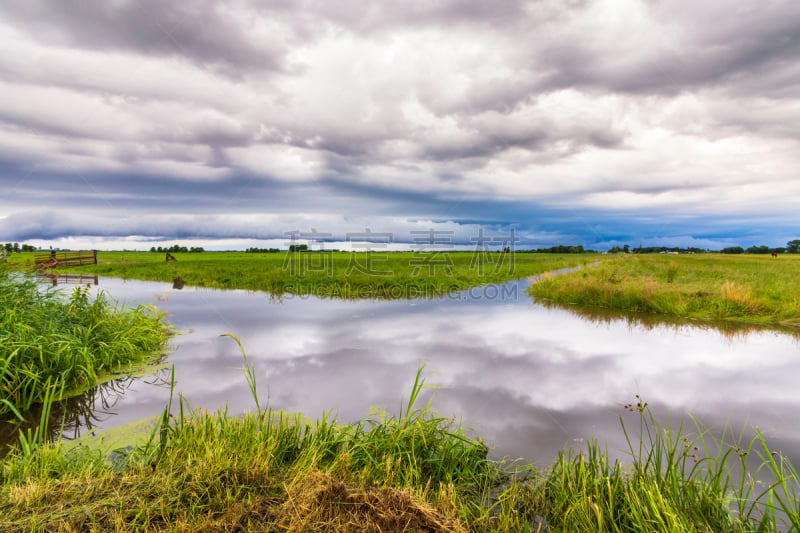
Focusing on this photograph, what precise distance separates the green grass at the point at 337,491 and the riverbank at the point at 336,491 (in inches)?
0.4

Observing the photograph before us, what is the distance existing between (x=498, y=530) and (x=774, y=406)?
6.55 meters

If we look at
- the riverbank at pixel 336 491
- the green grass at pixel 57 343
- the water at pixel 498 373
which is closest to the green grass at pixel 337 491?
the riverbank at pixel 336 491

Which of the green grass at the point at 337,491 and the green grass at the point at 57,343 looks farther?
the green grass at the point at 57,343

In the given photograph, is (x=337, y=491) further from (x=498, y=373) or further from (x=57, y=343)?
(x=57, y=343)

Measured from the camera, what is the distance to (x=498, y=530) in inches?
111

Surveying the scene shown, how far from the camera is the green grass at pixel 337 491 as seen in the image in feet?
8.51

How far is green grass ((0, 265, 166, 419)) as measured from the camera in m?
5.45

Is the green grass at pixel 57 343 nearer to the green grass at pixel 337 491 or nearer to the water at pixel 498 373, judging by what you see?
the water at pixel 498 373

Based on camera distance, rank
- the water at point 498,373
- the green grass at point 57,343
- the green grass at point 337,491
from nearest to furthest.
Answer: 1. the green grass at point 337,491
2. the green grass at point 57,343
3. the water at point 498,373

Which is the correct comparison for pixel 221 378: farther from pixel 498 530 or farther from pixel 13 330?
pixel 498 530

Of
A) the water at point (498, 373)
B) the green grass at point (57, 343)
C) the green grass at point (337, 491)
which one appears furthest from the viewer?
the water at point (498, 373)

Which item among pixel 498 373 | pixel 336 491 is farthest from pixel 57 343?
pixel 498 373

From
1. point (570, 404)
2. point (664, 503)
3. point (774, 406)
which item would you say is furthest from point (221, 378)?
point (774, 406)

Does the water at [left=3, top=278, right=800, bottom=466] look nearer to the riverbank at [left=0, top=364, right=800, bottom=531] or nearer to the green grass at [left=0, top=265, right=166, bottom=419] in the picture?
the green grass at [left=0, top=265, right=166, bottom=419]
